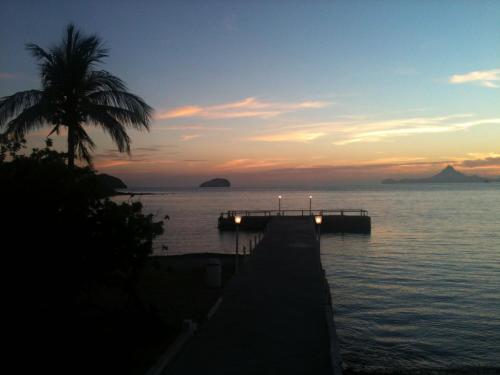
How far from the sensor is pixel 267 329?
10836 millimetres

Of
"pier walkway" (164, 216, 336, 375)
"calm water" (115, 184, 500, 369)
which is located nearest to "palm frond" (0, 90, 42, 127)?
"pier walkway" (164, 216, 336, 375)

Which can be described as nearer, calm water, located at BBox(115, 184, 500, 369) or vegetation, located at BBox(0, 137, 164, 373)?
vegetation, located at BBox(0, 137, 164, 373)

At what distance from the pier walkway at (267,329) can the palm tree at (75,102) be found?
236 inches

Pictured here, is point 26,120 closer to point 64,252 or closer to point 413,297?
point 64,252

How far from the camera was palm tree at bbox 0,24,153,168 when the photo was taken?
41.1ft

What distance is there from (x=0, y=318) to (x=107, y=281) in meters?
2.21

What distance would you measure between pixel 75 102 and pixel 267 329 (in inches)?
327

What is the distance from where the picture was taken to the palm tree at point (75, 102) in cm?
1252

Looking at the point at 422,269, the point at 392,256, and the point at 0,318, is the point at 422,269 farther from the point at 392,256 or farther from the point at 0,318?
the point at 0,318

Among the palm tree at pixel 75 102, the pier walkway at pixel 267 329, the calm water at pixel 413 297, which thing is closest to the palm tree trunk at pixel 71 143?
the palm tree at pixel 75 102

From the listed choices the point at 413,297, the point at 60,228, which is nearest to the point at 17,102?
the point at 60,228

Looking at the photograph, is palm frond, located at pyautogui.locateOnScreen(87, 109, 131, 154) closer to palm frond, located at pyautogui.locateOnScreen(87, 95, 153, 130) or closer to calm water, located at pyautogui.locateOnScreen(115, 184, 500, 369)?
palm frond, located at pyautogui.locateOnScreen(87, 95, 153, 130)

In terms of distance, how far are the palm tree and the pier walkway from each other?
19.6 ft

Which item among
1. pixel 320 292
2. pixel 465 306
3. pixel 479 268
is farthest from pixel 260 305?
pixel 479 268
